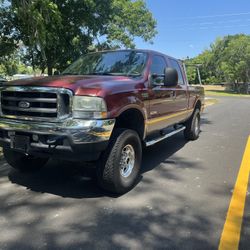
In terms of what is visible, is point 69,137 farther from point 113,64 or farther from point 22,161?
point 113,64

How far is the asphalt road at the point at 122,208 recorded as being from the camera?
11.4 feet

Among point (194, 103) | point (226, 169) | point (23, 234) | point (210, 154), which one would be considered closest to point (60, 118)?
A: point (23, 234)

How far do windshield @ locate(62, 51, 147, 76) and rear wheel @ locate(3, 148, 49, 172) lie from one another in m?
1.64

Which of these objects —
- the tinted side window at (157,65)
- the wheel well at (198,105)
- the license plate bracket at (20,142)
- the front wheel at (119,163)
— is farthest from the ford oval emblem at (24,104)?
the wheel well at (198,105)

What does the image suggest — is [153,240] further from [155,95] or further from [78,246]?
[155,95]

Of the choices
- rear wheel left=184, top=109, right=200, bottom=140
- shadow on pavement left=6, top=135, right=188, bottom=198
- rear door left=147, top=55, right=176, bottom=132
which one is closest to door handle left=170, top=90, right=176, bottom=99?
rear door left=147, top=55, right=176, bottom=132

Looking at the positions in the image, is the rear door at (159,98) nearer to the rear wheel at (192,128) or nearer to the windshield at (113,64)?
the windshield at (113,64)

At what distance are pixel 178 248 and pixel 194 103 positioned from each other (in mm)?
5758

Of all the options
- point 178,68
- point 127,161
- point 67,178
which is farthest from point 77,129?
point 178,68

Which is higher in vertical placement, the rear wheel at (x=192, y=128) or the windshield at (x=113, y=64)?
the windshield at (x=113, y=64)

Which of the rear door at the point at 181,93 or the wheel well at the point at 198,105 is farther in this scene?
the wheel well at the point at 198,105

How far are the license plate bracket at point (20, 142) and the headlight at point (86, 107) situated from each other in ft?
2.43

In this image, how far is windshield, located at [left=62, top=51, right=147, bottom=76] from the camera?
18.7ft

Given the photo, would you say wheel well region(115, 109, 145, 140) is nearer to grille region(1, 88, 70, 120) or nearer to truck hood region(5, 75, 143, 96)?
truck hood region(5, 75, 143, 96)
